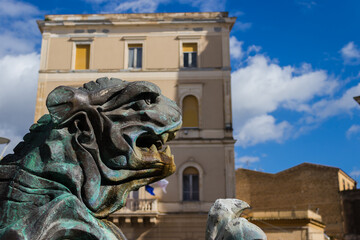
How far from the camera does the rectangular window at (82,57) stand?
20.0 meters


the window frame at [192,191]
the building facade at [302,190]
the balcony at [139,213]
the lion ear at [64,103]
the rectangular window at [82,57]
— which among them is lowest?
the lion ear at [64,103]

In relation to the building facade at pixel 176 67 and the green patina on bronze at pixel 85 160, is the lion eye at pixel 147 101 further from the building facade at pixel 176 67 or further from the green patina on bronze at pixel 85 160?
the building facade at pixel 176 67

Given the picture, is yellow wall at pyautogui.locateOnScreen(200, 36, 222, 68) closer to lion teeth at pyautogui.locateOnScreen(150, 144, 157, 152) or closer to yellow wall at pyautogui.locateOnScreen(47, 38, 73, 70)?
yellow wall at pyautogui.locateOnScreen(47, 38, 73, 70)

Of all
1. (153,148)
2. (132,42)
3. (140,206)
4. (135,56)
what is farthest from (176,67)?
(153,148)

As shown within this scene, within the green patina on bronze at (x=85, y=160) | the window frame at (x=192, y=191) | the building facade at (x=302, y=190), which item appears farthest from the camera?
the building facade at (x=302, y=190)

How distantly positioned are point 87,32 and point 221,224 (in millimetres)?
19002

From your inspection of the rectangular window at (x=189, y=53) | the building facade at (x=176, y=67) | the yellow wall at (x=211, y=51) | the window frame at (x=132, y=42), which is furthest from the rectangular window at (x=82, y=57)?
the yellow wall at (x=211, y=51)

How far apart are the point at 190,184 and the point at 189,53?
570 cm

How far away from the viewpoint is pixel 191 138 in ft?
61.2

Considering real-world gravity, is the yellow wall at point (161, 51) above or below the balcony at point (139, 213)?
above

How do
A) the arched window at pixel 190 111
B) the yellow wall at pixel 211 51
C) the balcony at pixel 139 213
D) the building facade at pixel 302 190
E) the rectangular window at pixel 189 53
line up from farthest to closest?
the building facade at pixel 302 190, the rectangular window at pixel 189 53, the yellow wall at pixel 211 51, the arched window at pixel 190 111, the balcony at pixel 139 213

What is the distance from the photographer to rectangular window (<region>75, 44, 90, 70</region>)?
20.0m

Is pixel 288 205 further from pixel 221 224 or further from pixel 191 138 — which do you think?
pixel 221 224

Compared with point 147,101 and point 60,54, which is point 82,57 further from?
point 147,101
